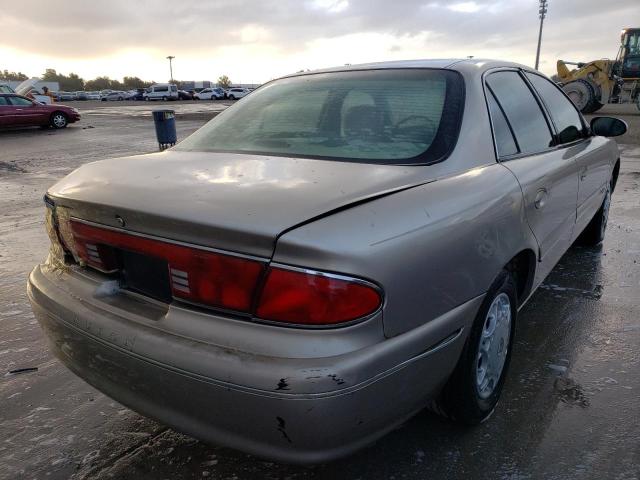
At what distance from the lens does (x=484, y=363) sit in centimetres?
227

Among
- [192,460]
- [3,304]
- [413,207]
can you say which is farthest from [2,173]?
[413,207]

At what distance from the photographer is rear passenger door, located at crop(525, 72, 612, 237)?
10.9ft

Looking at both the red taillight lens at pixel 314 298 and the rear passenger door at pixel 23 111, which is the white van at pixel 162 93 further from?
the red taillight lens at pixel 314 298

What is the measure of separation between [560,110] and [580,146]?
0.96 ft

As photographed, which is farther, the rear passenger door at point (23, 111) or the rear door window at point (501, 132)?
the rear passenger door at point (23, 111)

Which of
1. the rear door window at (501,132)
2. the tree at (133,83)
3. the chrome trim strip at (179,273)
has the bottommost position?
the chrome trim strip at (179,273)

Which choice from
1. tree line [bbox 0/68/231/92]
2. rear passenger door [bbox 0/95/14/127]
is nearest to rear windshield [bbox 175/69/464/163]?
rear passenger door [bbox 0/95/14/127]

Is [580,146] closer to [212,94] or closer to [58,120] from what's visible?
[58,120]

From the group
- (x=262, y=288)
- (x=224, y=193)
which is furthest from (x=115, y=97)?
(x=262, y=288)

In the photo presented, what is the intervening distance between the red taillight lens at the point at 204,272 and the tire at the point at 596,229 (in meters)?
3.91

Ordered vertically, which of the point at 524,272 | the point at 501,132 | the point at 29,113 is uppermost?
the point at 501,132

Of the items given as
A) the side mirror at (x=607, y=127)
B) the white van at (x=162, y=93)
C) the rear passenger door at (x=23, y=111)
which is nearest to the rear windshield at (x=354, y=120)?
the side mirror at (x=607, y=127)

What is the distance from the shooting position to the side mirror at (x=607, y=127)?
162 inches

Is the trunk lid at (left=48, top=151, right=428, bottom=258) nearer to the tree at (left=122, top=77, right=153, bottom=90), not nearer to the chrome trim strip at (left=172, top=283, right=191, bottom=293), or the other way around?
the chrome trim strip at (left=172, top=283, right=191, bottom=293)
